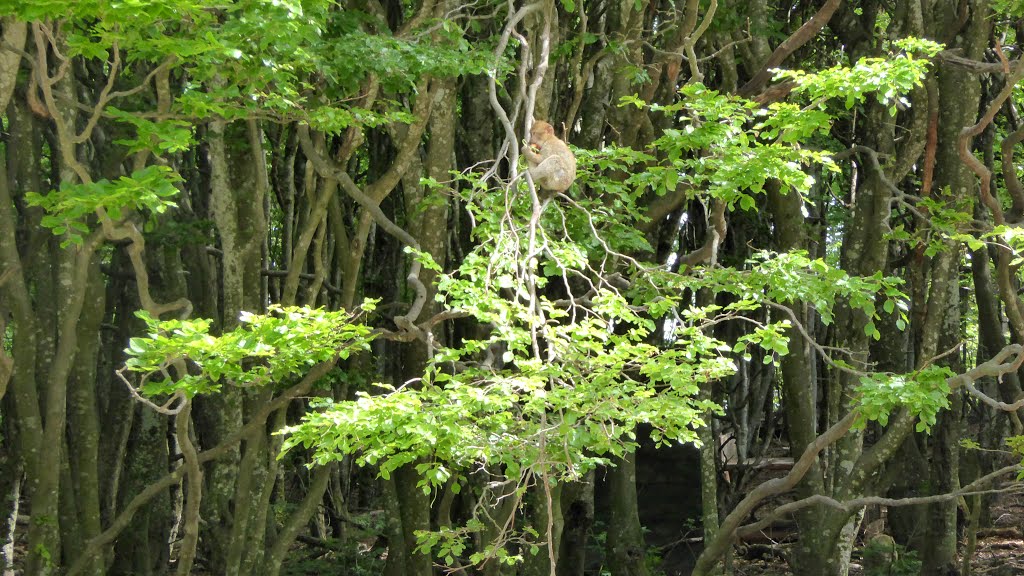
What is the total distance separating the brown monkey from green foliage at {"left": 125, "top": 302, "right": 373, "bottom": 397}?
4.56 feet

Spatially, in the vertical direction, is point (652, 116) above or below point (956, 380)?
above

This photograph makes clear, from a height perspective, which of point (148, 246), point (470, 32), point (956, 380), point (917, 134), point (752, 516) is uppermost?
point (470, 32)

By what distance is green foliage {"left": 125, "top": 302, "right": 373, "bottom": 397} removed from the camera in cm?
465

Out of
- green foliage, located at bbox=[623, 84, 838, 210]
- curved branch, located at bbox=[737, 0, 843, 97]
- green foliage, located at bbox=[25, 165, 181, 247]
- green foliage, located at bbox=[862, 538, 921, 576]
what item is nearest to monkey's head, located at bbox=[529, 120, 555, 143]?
green foliage, located at bbox=[623, 84, 838, 210]

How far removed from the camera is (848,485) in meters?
8.84

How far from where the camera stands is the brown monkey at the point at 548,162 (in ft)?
19.7

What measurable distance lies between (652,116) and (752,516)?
19.3 ft

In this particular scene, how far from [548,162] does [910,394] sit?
2382mm

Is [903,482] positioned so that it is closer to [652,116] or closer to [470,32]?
[652,116]

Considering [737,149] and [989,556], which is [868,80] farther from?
[989,556]

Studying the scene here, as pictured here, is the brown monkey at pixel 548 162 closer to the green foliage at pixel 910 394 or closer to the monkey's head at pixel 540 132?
the monkey's head at pixel 540 132

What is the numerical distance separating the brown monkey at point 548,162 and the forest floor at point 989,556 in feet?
21.8

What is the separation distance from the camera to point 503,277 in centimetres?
498

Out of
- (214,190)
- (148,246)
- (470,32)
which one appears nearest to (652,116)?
(470,32)
